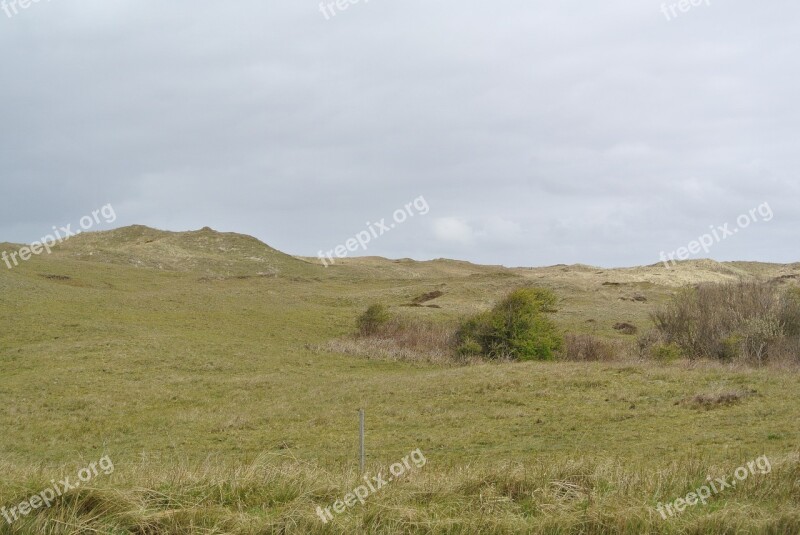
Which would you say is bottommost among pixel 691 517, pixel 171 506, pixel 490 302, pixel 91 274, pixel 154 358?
pixel 691 517

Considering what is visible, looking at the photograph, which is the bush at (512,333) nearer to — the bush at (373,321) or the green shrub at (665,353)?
the green shrub at (665,353)

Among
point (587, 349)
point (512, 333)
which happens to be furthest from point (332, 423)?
point (587, 349)

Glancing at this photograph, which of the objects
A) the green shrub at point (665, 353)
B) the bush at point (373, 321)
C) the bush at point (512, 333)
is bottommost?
the green shrub at point (665, 353)

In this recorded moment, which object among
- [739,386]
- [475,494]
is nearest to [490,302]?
A: [739,386]

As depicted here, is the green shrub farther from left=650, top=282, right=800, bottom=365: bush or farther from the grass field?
the grass field

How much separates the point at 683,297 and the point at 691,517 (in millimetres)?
41358

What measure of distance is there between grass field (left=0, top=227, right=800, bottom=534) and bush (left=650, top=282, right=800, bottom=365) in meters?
7.30

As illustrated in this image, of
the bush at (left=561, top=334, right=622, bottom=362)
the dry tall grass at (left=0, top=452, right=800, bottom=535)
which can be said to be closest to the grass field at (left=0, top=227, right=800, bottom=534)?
the dry tall grass at (left=0, top=452, right=800, bottom=535)

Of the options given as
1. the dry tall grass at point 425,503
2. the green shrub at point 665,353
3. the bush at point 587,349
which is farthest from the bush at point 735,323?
the dry tall grass at point 425,503

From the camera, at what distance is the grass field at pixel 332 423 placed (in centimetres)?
872

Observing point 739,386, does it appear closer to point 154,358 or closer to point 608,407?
point 608,407

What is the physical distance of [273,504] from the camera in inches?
364

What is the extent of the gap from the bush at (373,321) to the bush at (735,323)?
62.6ft

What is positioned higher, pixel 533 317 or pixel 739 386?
pixel 533 317
